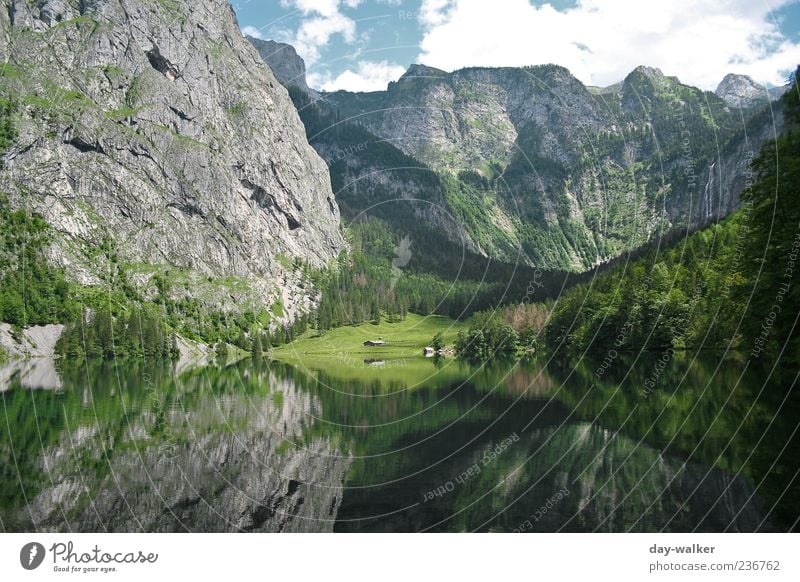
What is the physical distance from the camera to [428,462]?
31.6 meters

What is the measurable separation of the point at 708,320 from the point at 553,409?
36171 mm

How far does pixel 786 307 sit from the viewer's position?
1242 inches

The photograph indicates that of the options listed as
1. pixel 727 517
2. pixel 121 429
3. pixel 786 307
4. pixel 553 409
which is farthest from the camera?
pixel 553 409

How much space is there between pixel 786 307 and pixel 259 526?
27527 millimetres

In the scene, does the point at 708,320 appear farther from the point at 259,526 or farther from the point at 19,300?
the point at 19,300

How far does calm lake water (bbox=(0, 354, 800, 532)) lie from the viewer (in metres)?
21.9

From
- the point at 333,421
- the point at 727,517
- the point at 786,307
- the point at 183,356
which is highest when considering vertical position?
the point at 786,307

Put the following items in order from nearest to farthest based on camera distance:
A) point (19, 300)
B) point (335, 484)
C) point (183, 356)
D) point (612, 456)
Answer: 1. point (335, 484)
2. point (612, 456)
3. point (19, 300)
4. point (183, 356)

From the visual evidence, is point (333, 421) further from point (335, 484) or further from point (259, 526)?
point (259, 526)

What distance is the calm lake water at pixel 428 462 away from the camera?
71.8 ft

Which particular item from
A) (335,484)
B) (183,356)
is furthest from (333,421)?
(183,356)

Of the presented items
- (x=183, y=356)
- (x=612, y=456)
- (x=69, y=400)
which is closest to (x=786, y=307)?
(x=612, y=456)

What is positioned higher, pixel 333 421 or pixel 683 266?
pixel 683 266

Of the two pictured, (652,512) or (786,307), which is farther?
(786,307)
